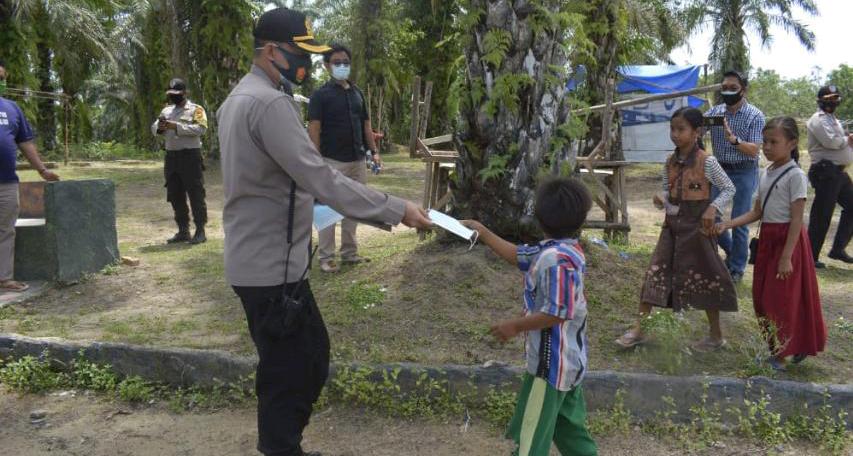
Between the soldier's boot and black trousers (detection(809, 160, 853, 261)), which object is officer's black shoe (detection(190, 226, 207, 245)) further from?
black trousers (detection(809, 160, 853, 261))

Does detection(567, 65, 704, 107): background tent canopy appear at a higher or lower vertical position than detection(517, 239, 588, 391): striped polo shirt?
higher

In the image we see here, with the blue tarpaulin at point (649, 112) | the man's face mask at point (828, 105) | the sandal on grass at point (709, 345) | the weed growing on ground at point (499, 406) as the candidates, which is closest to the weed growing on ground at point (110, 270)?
the weed growing on ground at point (499, 406)

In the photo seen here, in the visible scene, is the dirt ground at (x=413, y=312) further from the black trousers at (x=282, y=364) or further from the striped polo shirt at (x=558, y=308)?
the striped polo shirt at (x=558, y=308)

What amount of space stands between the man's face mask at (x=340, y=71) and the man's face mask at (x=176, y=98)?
255 cm

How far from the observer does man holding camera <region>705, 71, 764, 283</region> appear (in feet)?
19.4

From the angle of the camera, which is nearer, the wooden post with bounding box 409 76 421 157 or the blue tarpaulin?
the wooden post with bounding box 409 76 421 157

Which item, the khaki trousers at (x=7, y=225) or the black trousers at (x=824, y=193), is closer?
the khaki trousers at (x=7, y=225)

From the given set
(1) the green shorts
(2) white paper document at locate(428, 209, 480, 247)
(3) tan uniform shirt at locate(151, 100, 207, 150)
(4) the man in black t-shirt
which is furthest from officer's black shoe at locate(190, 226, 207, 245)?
(1) the green shorts

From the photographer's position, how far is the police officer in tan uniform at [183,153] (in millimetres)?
7855

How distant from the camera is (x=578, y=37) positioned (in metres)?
5.85

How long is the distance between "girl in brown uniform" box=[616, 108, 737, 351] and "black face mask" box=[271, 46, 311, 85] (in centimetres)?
248

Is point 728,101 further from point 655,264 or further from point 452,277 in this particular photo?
point 452,277

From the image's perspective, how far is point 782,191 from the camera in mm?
4262

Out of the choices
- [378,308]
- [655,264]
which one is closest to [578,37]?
[655,264]
